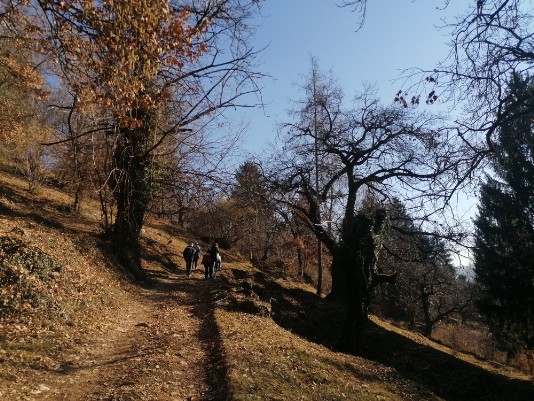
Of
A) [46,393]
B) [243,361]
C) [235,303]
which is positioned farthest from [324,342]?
[46,393]

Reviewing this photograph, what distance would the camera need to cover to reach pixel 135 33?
19.9ft

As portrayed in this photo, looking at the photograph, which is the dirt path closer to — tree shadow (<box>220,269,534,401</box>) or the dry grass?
the dry grass

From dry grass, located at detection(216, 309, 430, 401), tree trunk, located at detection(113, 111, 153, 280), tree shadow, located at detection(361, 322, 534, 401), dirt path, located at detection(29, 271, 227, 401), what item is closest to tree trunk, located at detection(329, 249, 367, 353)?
tree shadow, located at detection(361, 322, 534, 401)

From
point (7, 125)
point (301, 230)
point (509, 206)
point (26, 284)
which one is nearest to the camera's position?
point (26, 284)

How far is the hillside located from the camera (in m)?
5.86

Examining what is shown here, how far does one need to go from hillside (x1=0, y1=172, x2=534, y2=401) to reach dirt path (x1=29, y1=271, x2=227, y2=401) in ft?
0.07

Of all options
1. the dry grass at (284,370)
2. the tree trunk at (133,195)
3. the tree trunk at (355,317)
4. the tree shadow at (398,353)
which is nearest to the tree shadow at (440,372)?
the tree shadow at (398,353)

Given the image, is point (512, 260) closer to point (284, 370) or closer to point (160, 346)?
point (284, 370)

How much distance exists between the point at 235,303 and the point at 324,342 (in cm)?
437

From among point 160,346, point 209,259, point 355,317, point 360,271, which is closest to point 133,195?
point 209,259

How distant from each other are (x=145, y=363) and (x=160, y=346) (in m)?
1.06

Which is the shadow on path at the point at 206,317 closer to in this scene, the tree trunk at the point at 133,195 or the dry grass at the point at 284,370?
the dry grass at the point at 284,370

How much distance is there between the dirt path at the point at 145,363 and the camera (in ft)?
18.0

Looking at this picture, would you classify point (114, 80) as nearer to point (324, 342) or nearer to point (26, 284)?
point (26, 284)
